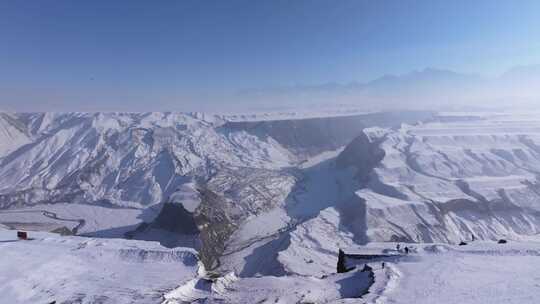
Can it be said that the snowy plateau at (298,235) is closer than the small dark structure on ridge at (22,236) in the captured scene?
Yes

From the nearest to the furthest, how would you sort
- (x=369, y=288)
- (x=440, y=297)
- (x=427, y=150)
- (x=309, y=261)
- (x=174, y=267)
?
1. (x=440, y=297)
2. (x=369, y=288)
3. (x=174, y=267)
4. (x=309, y=261)
5. (x=427, y=150)

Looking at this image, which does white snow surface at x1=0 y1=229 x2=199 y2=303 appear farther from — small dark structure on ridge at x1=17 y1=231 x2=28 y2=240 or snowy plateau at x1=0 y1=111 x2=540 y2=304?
small dark structure on ridge at x1=17 y1=231 x2=28 y2=240

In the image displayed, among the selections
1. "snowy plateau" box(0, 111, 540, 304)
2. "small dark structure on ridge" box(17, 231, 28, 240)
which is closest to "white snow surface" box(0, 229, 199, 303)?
"snowy plateau" box(0, 111, 540, 304)

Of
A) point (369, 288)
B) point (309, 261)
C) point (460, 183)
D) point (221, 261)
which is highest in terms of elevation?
point (369, 288)

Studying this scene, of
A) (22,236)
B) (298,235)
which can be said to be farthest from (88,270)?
(298,235)

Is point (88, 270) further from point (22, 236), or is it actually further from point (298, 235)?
point (298, 235)

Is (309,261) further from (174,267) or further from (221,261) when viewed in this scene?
(174,267)

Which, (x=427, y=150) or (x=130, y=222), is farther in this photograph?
(x=427, y=150)

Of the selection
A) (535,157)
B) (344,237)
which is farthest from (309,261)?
(535,157)

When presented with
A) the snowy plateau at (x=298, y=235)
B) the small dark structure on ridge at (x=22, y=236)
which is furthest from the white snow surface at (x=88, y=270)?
the small dark structure on ridge at (x=22, y=236)

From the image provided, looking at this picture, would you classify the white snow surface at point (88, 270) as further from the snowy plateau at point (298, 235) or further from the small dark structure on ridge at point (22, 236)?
the small dark structure on ridge at point (22, 236)

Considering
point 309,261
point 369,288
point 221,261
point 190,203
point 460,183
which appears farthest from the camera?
point 460,183
